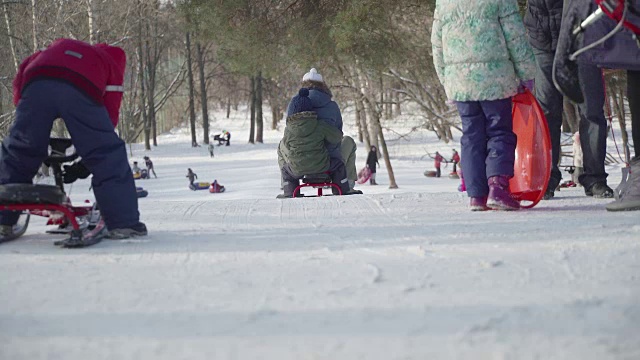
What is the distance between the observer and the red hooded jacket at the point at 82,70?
166 inches

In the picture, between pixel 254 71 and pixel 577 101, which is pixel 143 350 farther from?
pixel 254 71

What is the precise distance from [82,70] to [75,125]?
310mm

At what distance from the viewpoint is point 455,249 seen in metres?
3.69

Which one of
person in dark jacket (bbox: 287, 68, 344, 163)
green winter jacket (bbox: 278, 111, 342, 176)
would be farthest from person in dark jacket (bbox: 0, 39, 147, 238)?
person in dark jacket (bbox: 287, 68, 344, 163)

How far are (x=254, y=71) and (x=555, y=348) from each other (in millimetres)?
14915

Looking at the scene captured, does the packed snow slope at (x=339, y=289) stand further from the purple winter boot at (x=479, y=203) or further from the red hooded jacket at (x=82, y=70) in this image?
the red hooded jacket at (x=82, y=70)

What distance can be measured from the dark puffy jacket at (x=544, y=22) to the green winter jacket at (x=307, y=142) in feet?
9.71

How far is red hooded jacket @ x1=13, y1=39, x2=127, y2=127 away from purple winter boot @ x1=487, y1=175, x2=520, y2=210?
2501 millimetres

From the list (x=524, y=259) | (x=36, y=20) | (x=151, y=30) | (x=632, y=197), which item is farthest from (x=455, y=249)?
(x=151, y=30)

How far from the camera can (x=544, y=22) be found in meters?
6.27

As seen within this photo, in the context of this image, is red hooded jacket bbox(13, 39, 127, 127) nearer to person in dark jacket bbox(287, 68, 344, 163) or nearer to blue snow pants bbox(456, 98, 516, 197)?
blue snow pants bbox(456, 98, 516, 197)

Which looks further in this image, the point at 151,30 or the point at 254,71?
the point at 151,30

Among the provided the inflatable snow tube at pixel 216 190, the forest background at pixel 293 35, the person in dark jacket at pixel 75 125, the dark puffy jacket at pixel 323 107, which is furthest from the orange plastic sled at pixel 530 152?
the inflatable snow tube at pixel 216 190

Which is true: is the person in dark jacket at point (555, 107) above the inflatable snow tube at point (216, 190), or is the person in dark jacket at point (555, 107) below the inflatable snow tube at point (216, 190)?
above
